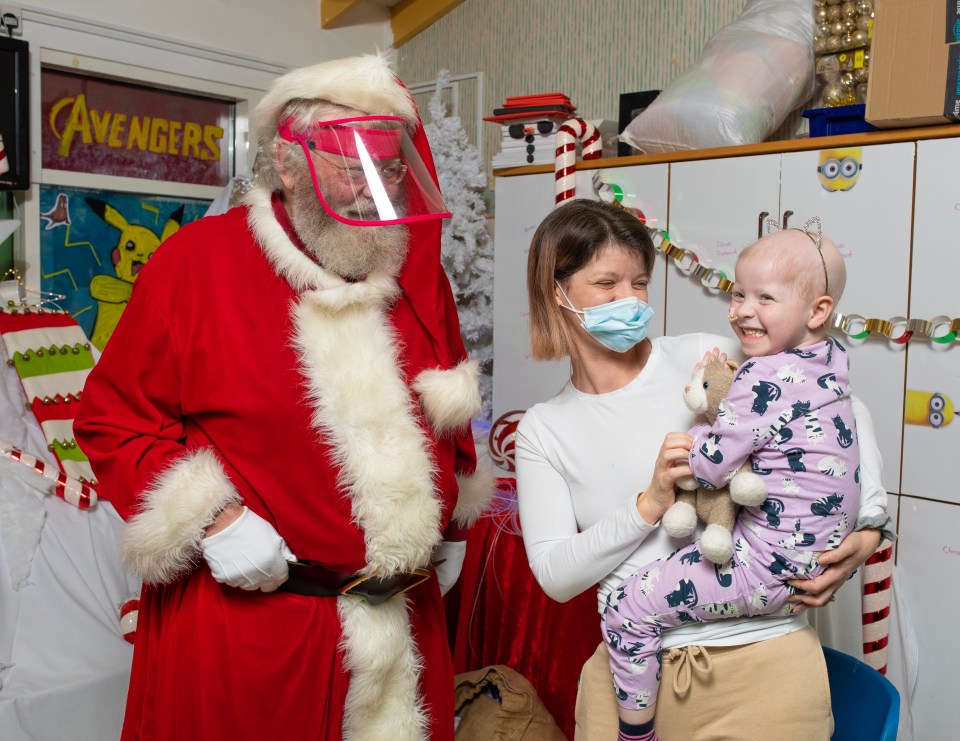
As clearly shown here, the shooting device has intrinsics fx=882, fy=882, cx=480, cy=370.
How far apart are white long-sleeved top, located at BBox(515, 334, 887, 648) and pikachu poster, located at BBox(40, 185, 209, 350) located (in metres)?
2.50

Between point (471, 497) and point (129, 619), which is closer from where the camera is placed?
point (471, 497)

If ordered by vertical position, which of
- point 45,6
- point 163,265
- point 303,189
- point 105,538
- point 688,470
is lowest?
point 105,538

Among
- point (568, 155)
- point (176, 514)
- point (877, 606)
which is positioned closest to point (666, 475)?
point (176, 514)

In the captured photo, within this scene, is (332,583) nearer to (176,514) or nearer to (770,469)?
(176,514)

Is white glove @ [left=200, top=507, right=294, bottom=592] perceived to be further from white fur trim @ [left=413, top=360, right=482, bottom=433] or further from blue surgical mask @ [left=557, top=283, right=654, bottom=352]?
blue surgical mask @ [left=557, top=283, right=654, bottom=352]

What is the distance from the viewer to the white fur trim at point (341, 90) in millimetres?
1574

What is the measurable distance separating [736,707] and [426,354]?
81 centimetres

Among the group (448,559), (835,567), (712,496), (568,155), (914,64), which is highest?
(914,64)

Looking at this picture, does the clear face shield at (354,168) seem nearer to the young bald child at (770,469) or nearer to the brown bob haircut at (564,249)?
the brown bob haircut at (564,249)

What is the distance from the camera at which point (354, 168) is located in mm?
1548

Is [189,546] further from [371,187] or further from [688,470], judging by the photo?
[688,470]

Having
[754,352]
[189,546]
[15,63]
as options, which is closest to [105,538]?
[189,546]

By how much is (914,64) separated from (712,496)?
1.53 m

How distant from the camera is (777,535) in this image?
1.37 metres
